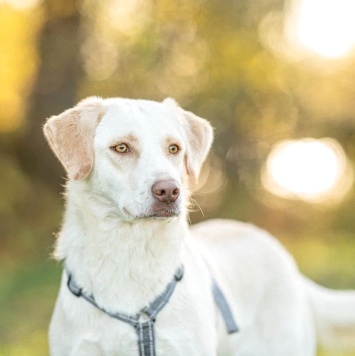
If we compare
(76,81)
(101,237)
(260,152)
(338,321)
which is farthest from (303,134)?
(101,237)

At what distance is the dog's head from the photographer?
393cm

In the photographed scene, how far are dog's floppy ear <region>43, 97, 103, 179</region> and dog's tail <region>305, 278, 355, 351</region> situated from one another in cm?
231

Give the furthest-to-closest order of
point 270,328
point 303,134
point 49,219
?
point 303,134
point 49,219
point 270,328

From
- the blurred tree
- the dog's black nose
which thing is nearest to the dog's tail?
the dog's black nose

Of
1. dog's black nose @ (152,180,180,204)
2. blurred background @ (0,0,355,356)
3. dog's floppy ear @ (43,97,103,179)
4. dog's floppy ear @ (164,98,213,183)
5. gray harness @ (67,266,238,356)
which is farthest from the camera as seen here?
blurred background @ (0,0,355,356)

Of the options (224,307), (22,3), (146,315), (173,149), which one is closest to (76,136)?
(173,149)

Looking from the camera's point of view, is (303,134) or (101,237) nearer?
(101,237)

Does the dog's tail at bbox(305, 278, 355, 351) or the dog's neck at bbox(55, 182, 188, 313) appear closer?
the dog's neck at bbox(55, 182, 188, 313)

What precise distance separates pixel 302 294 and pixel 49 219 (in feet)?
23.8

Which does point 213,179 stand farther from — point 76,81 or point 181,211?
point 181,211

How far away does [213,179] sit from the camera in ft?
46.8

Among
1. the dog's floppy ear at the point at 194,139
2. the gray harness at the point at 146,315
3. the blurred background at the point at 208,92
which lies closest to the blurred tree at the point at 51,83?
the blurred background at the point at 208,92

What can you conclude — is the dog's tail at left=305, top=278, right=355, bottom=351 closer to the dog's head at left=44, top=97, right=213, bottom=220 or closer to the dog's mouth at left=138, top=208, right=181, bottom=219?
the dog's head at left=44, top=97, right=213, bottom=220

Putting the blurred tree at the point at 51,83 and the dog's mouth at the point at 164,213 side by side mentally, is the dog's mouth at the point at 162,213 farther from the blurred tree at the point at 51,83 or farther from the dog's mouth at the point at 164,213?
the blurred tree at the point at 51,83
